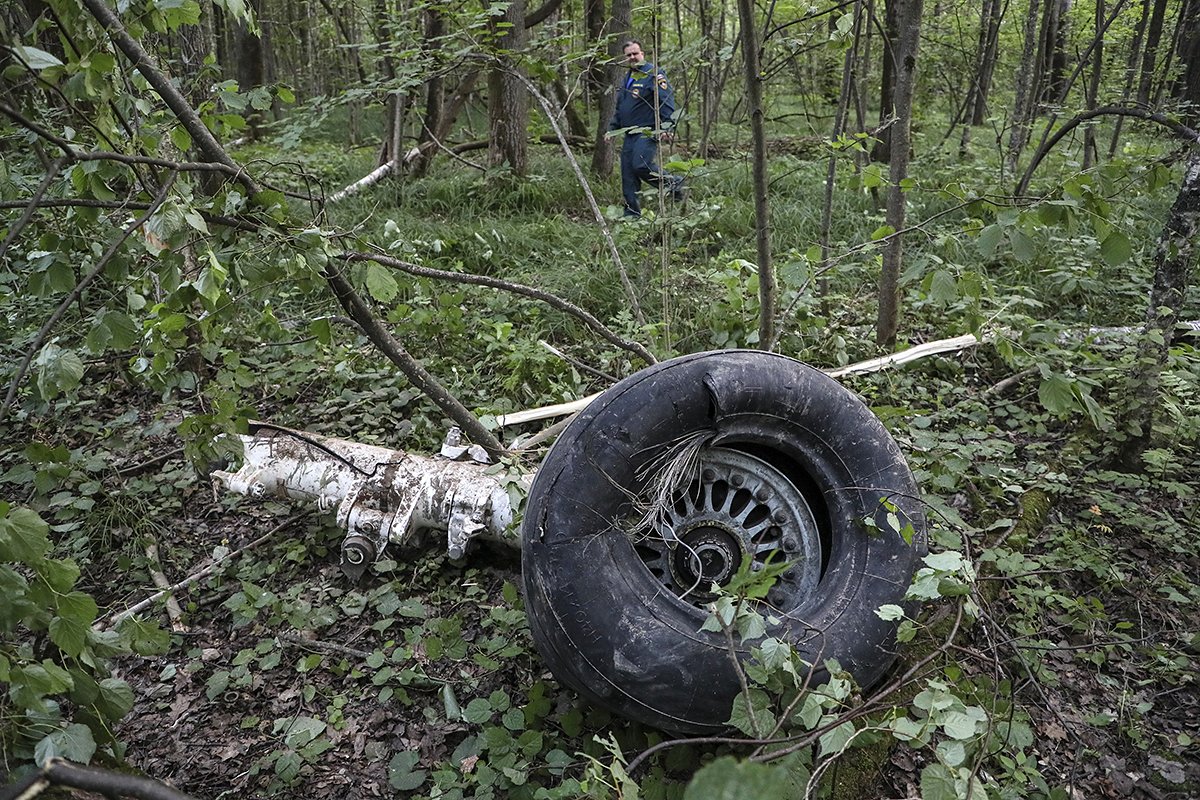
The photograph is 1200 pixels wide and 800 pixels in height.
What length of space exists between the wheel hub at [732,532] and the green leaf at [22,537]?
166 centimetres

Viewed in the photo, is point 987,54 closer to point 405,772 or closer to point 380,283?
point 380,283

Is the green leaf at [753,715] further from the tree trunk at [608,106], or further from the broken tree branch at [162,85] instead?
the tree trunk at [608,106]

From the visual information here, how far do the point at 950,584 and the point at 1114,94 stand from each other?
1007cm

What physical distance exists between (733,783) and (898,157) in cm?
425

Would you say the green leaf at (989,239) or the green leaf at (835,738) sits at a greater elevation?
the green leaf at (989,239)

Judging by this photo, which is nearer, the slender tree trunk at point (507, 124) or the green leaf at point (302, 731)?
the green leaf at point (302, 731)

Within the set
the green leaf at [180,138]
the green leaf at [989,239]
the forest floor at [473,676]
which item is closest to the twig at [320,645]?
the forest floor at [473,676]

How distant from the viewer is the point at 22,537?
1531 millimetres

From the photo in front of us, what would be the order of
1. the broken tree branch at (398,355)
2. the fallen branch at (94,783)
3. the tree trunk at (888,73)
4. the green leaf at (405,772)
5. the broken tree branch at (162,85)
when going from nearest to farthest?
the fallen branch at (94,783)
the broken tree branch at (162,85)
the green leaf at (405,772)
the broken tree branch at (398,355)
the tree trunk at (888,73)

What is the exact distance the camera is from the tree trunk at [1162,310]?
133 inches

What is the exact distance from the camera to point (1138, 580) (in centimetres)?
312

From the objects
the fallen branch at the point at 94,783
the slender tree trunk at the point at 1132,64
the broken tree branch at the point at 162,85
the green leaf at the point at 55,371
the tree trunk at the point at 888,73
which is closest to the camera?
the fallen branch at the point at 94,783

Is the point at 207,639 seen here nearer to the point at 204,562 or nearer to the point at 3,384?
the point at 204,562

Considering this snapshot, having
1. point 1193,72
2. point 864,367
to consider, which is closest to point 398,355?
point 864,367
